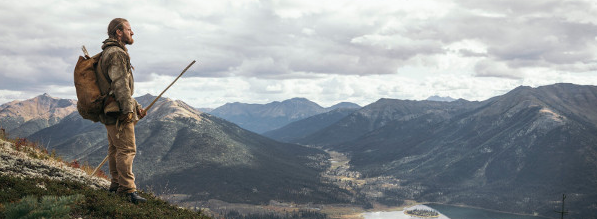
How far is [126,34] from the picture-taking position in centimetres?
1272

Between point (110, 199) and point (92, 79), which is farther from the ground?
point (92, 79)

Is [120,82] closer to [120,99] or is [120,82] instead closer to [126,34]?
[120,99]

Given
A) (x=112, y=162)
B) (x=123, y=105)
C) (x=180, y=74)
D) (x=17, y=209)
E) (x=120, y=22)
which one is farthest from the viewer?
(x=180, y=74)

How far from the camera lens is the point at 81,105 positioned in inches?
474

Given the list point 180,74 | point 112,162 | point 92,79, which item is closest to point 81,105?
point 92,79

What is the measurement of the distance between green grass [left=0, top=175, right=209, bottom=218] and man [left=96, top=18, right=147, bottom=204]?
76 cm

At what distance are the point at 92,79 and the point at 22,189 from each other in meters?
3.55

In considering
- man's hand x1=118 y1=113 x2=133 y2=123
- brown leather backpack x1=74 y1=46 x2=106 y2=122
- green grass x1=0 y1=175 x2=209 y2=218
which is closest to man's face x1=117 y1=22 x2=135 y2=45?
brown leather backpack x1=74 y1=46 x2=106 y2=122

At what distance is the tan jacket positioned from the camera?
38.4ft

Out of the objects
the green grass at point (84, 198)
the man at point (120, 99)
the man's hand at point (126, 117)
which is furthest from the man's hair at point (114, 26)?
the green grass at point (84, 198)

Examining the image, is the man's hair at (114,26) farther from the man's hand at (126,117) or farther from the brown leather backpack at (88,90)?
the man's hand at (126,117)

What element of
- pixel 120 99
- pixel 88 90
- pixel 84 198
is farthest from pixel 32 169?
pixel 120 99

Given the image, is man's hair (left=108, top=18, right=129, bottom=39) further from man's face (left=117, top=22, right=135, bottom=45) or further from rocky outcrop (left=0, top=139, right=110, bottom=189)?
rocky outcrop (left=0, top=139, right=110, bottom=189)

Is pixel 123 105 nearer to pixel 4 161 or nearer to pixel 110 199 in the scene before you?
pixel 110 199
